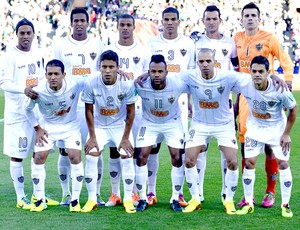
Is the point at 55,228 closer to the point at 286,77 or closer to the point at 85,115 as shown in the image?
the point at 85,115

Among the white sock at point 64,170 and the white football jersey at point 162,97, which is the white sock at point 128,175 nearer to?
the white football jersey at point 162,97

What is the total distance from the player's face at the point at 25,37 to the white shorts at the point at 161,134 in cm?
157

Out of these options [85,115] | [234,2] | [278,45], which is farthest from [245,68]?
[234,2]

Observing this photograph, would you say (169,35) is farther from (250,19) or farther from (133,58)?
(250,19)

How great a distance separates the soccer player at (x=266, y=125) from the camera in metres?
7.21

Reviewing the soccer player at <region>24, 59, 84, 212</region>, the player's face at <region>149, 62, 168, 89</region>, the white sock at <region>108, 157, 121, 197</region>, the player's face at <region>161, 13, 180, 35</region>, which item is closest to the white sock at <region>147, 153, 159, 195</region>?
the white sock at <region>108, 157, 121, 197</region>

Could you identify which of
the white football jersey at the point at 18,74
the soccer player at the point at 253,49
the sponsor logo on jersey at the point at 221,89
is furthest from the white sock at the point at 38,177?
the soccer player at the point at 253,49

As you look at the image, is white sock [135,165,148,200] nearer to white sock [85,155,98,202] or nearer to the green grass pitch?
the green grass pitch

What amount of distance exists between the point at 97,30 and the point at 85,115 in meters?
21.8

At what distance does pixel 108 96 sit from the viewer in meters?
7.59

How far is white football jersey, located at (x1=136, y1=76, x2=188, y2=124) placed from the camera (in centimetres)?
765

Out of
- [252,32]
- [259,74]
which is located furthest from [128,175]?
[252,32]

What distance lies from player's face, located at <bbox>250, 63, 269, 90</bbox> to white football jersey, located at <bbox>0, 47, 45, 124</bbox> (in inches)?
96.5

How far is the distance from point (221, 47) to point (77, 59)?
168 centimetres
